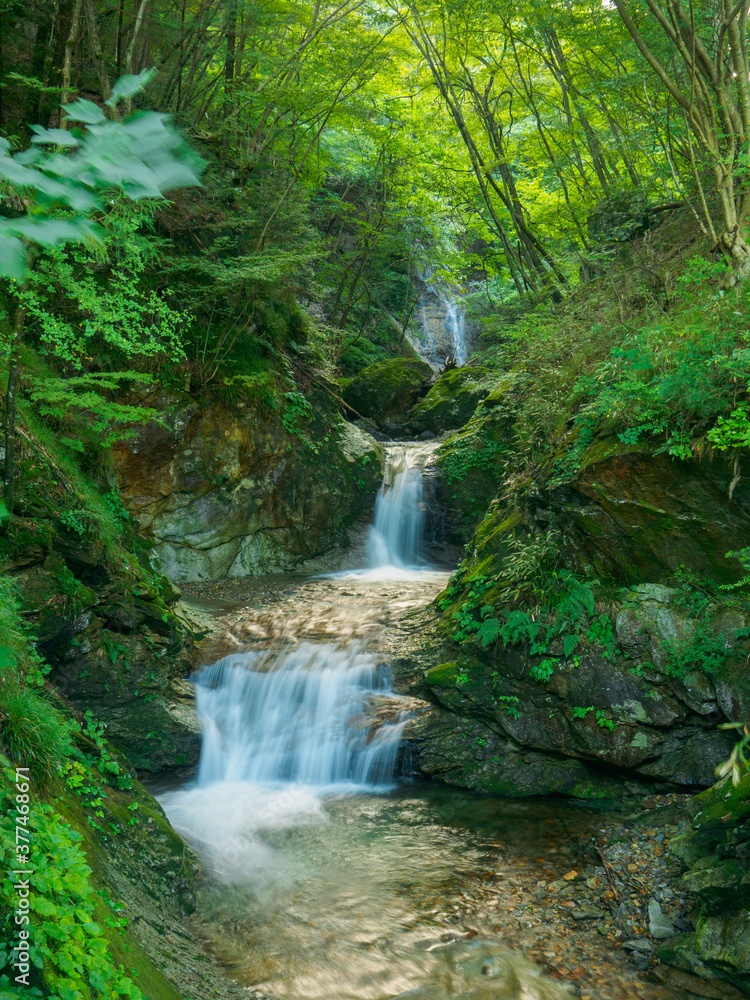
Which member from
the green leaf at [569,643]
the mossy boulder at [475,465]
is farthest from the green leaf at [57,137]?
the mossy boulder at [475,465]

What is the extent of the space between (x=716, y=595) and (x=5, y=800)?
208 inches

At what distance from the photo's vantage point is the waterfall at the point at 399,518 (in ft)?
37.5

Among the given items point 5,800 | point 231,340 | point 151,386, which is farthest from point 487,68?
point 5,800

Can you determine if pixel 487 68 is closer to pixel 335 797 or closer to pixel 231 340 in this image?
pixel 231 340

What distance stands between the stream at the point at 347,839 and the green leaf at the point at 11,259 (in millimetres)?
3905

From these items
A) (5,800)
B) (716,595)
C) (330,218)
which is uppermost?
(330,218)

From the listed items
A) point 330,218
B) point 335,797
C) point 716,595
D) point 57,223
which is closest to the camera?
point 57,223

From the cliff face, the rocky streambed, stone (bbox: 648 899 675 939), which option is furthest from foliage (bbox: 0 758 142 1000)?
the cliff face

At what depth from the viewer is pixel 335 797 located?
18.6ft

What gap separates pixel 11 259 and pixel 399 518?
35.8 feet

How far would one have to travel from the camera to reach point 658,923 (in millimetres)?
3686

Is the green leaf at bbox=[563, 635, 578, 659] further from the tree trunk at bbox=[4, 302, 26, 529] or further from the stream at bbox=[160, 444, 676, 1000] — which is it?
the tree trunk at bbox=[4, 302, 26, 529]

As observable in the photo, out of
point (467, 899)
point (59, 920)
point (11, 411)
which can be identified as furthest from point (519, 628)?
point (11, 411)

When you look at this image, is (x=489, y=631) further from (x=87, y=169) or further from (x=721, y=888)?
(x=87, y=169)
